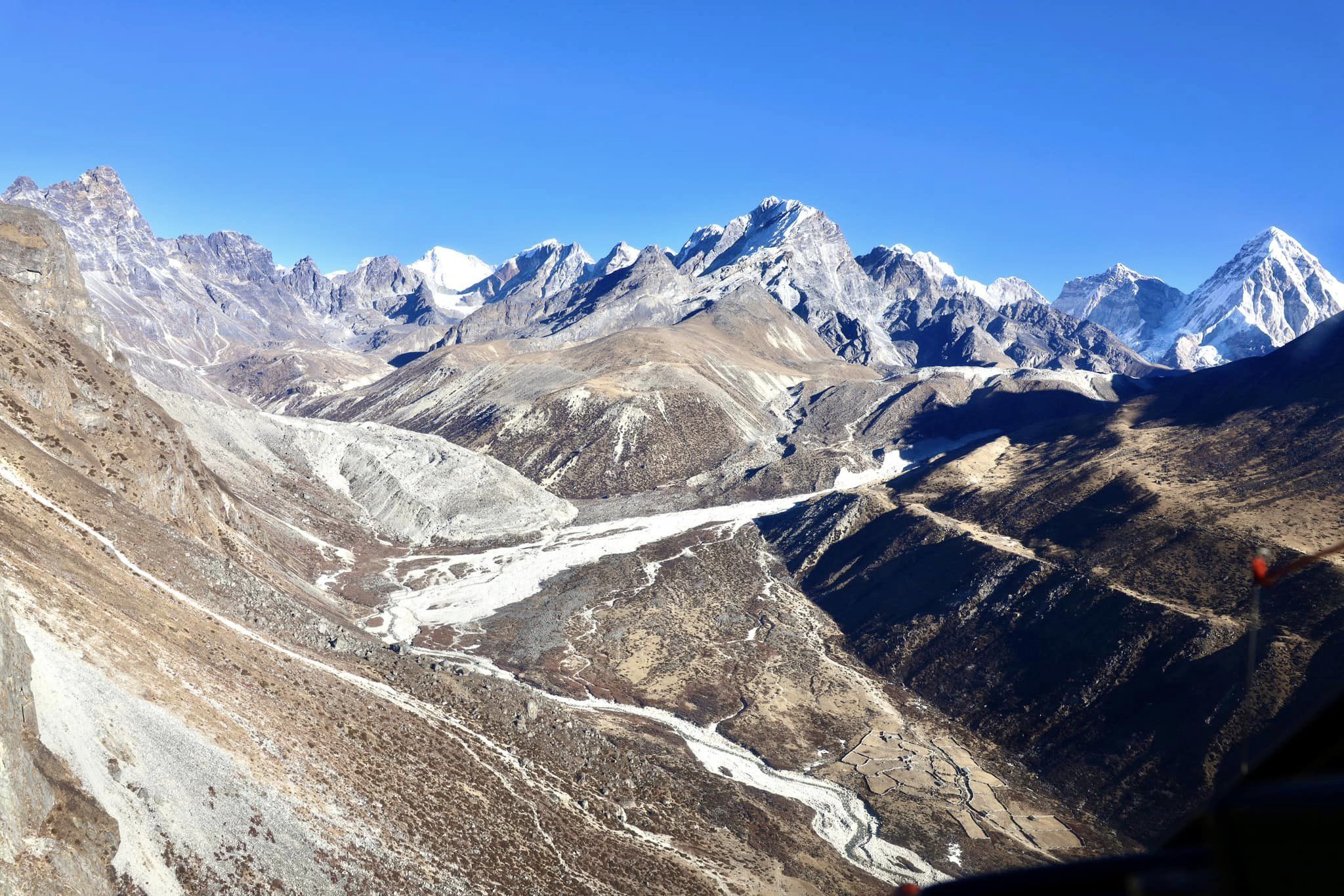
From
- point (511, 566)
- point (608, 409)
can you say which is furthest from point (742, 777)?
point (608, 409)

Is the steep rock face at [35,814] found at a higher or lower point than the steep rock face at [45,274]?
lower

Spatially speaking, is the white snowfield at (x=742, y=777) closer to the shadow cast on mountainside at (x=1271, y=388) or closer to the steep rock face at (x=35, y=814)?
the steep rock face at (x=35, y=814)

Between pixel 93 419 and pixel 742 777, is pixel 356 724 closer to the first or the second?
pixel 742 777

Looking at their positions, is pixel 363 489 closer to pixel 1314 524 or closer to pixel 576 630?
pixel 576 630

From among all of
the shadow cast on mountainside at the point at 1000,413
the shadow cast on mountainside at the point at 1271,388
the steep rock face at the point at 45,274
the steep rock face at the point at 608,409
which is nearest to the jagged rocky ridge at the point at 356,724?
the steep rock face at the point at 45,274

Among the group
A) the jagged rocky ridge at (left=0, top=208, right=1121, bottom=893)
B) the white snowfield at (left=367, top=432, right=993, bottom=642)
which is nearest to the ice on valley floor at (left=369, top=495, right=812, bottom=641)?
the white snowfield at (left=367, top=432, right=993, bottom=642)

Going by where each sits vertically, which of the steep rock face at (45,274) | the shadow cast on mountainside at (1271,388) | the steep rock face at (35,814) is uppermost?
the shadow cast on mountainside at (1271,388)
